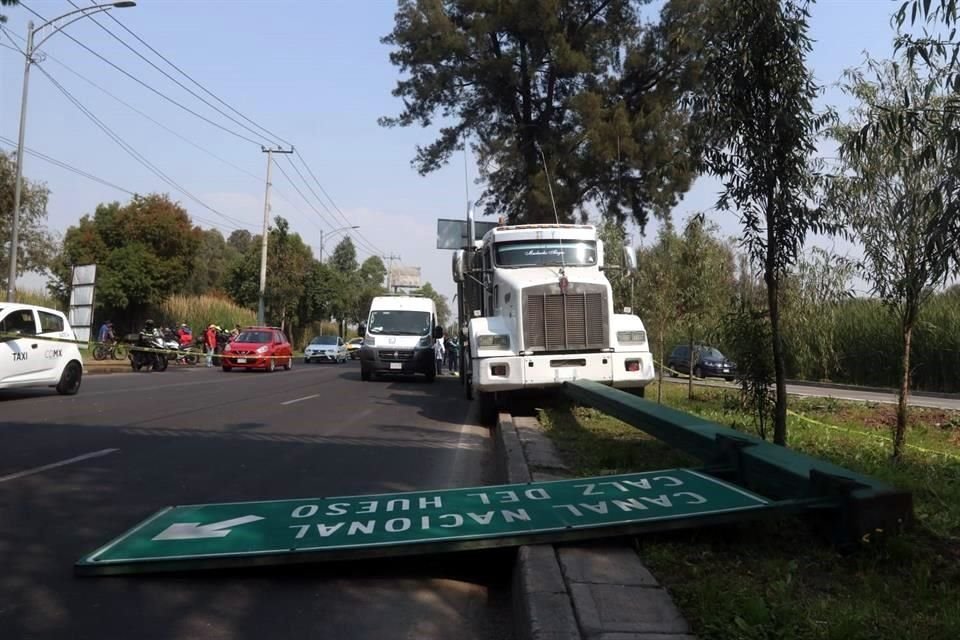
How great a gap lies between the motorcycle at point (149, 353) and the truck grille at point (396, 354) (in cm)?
803

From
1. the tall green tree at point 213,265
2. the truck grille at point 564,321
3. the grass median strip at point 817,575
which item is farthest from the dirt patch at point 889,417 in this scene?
the tall green tree at point 213,265

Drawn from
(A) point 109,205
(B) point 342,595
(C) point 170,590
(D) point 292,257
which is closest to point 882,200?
(B) point 342,595

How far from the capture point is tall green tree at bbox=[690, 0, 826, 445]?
750cm

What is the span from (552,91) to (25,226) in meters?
21.4

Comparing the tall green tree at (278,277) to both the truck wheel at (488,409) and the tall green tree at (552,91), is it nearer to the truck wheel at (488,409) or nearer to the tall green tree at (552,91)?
the tall green tree at (552,91)

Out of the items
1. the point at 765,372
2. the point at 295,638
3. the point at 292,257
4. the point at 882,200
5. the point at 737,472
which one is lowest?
the point at 295,638

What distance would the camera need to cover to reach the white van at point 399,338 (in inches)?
955

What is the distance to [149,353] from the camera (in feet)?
90.7

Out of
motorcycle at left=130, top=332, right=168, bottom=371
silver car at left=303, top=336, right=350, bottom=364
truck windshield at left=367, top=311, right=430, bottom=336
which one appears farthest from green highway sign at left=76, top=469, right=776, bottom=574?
silver car at left=303, top=336, right=350, bottom=364

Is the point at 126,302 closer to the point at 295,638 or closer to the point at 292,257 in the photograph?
the point at 292,257

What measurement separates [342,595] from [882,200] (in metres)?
6.71

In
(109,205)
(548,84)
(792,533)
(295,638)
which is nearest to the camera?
(295,638)

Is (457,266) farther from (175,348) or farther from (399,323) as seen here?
(175,348)

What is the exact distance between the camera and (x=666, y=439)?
7484mm
